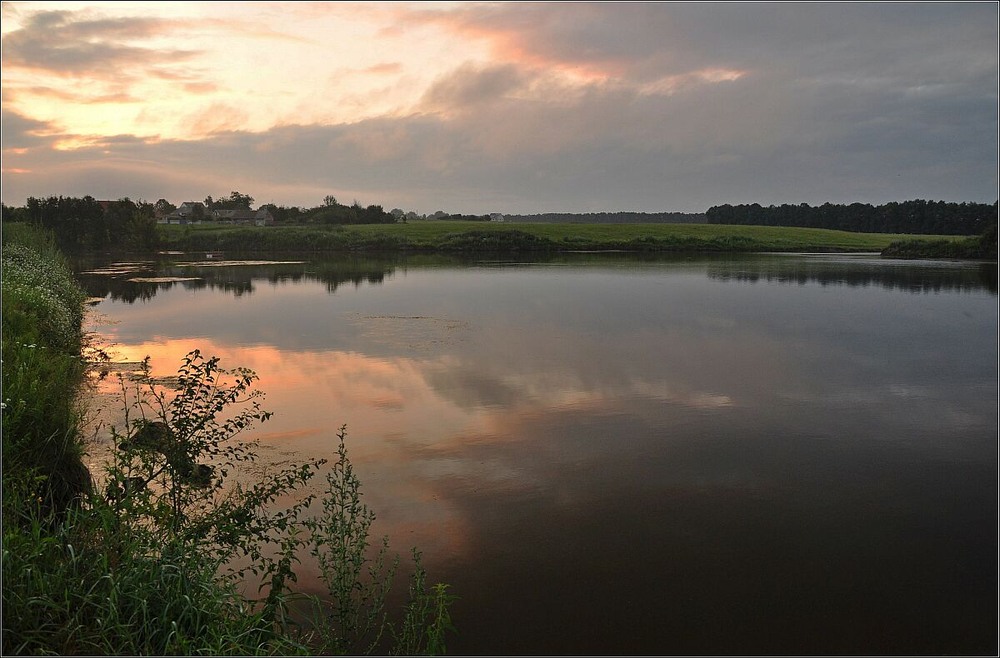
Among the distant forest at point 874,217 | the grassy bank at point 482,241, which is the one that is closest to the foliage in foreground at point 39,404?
the grassy bank at point 482,241

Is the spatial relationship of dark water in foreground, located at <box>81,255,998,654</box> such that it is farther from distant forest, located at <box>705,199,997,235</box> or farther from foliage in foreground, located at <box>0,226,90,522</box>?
distant forest, located at <box>705,199,997,235</box>

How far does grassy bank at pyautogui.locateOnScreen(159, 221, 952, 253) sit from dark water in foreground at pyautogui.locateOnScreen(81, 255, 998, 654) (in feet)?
185

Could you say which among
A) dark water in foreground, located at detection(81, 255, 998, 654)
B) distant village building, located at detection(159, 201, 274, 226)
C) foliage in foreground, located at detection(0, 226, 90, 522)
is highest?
distant village building, located at detection(159, 201, 274, 226)

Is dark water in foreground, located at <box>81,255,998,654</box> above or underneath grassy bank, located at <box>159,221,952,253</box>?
underneath

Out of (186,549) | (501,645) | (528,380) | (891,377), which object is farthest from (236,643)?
(891,377)

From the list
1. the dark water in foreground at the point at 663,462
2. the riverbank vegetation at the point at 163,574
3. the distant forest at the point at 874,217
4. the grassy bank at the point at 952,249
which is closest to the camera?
the riverbank vegetation at the point at 163,574

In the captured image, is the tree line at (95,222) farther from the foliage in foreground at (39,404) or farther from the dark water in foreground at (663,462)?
the foliage in foreground at (39,404)

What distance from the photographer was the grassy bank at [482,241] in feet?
266

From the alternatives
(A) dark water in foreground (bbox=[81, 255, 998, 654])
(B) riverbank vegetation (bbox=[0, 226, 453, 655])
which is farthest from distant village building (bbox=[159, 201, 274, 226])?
(B) riverbank vegetation (bbox=[0, 226, 453, 655])

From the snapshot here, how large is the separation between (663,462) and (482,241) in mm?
74123

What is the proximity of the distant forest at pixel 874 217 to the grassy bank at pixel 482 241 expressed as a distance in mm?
19296

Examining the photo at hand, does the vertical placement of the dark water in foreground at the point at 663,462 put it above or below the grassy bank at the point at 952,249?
below

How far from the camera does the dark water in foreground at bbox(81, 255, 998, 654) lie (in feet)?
21.6

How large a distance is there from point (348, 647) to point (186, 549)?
1.51 m
